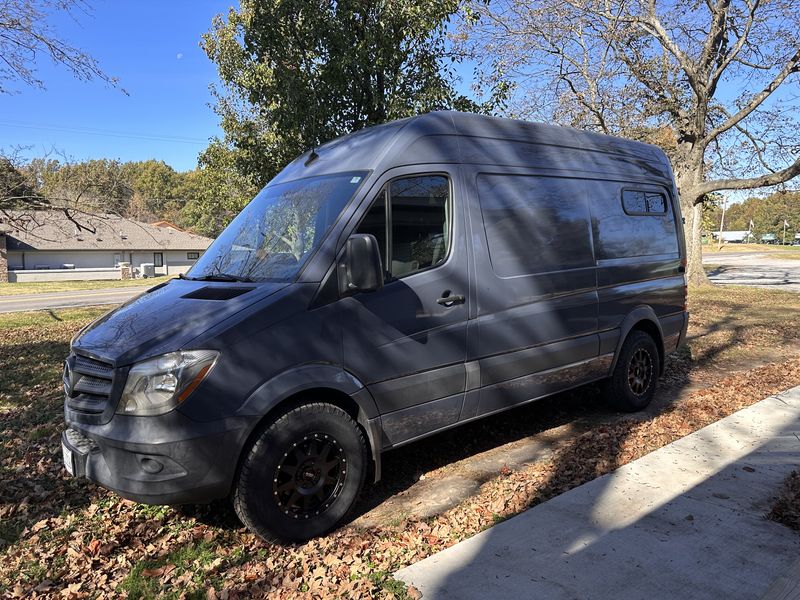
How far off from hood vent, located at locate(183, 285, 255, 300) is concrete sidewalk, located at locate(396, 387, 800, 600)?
186cm

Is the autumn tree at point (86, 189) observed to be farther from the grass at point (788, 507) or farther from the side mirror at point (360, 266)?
the grass at point (788, 507)

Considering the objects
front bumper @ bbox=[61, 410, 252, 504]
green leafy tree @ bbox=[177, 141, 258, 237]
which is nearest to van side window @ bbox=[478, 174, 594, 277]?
front bumper @ bbox=[61, 410, 252, 504]

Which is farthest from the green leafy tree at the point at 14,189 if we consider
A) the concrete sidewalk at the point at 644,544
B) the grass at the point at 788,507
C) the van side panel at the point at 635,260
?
the grass at the point at 788,507

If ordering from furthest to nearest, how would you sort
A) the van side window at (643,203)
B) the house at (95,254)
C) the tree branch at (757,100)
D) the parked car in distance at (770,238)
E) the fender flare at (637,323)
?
the parked car in distance at (770,238) < the house at (95,254) < the tree branch at (757,100) < the van side window at (643,203) < the fender flare at (637,323)

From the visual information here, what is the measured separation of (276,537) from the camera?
348 centimetres

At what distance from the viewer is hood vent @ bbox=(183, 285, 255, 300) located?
12.0 feet

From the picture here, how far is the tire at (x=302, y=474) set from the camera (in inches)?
133

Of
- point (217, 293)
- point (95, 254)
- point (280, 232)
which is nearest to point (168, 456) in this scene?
point (217, 293)

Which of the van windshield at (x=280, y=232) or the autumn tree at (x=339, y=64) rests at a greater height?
the autumn tree at (x=339, y=64)

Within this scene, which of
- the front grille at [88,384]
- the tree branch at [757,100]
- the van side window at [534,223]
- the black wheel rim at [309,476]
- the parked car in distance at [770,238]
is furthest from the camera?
the parked car in distance at [770,238]

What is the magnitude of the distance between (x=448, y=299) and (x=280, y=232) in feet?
4.20

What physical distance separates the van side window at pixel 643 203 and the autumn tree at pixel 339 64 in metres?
3.93

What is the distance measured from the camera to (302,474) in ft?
11.8

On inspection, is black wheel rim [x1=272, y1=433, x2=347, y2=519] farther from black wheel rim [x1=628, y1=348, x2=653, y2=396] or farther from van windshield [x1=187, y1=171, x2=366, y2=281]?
black wheel rim [x1=628, y1=348, x2=653, y2=396]
